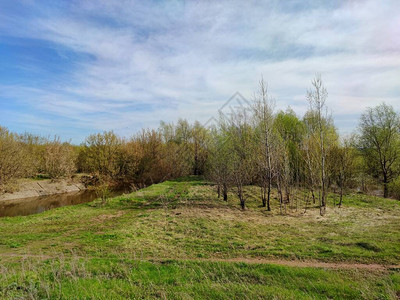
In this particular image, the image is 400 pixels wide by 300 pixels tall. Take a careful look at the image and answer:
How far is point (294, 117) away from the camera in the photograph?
88.3 feet

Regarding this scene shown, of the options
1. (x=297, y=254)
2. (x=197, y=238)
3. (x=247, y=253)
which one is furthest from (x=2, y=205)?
(x=297, y=254)

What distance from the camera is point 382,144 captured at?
2391cm

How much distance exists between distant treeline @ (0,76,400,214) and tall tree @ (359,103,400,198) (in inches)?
3.0

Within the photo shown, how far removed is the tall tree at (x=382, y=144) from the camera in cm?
2319

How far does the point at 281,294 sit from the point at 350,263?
3.03m

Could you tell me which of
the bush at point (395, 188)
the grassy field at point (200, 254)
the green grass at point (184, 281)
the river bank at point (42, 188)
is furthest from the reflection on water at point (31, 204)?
the bush at point (395, 188)

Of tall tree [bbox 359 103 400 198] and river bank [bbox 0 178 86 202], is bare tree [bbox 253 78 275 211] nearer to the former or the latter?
tall tree [bbox 359 103 400 198]

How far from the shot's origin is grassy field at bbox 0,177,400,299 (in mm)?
5078

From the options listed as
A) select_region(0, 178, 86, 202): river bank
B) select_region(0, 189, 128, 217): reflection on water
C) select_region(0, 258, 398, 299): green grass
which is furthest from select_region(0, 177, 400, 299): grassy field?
select_region(0, 178, 86, 202): river bank

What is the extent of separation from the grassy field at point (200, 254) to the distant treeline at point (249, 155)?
3.16 m

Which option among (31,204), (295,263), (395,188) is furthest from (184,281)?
(395,188)

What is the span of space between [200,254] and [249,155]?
10.2m

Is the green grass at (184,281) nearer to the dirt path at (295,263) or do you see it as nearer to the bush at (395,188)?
the dirt path at (295,263)

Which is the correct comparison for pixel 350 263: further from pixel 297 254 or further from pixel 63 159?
pixel 63 159
